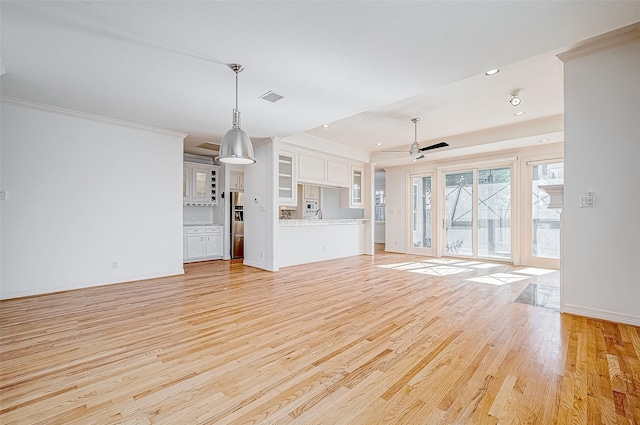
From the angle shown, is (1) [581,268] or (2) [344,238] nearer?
(1) [581,268]

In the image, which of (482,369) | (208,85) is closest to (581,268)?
(482,369)

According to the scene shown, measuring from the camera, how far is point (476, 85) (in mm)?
3701

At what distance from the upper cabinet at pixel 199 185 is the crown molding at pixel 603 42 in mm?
6953

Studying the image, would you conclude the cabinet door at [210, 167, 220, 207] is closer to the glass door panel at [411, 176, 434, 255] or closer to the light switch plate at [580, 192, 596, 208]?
the glass door panel at [411, 176, 434, 255]

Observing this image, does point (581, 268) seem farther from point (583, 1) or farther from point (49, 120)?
point (49, 120)

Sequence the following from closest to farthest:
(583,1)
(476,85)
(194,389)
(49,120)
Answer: (194,389) < (583,1) < (476,85) < (49,120)

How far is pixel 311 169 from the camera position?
6.66 meters

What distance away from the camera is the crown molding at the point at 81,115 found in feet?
12.1

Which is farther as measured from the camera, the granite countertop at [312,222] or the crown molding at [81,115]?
the granite countertop at [312,222]

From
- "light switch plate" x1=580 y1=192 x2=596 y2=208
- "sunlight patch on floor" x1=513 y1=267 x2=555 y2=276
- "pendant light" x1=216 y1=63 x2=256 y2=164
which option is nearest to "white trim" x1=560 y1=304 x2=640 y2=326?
"light switch plate" x1=580 y1=192 x2=596 y2=208

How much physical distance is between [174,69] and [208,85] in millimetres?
405

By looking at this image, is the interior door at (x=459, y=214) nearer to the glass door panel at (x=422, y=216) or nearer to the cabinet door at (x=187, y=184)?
the glass door panel at (x=422, y=216)

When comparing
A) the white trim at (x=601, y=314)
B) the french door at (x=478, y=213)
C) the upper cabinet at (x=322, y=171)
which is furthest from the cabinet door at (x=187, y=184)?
the white trim at (x=601, y=314)

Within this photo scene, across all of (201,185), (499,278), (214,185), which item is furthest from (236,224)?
(499,278)
